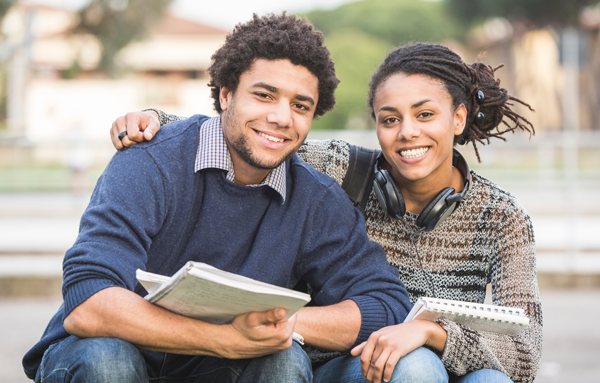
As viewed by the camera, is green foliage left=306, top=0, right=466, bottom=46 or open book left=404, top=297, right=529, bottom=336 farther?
green foliage left=306, top=0, right=466, bottom=46

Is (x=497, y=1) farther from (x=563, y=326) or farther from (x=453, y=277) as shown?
(x=453, y=277)

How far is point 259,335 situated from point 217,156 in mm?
772

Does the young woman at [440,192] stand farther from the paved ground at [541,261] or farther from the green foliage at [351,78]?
the green foliage at [351,78]

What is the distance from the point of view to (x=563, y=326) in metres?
7.06

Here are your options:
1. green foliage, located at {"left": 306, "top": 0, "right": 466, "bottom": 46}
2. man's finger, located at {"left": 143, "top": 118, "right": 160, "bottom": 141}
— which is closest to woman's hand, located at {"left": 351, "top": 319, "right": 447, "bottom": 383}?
man's finger, located at {"left": 143, "top": 118, "right": 160, "bottom": 141}

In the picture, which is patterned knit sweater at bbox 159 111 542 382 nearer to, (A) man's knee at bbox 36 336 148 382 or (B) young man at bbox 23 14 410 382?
(B) young man at bbox 23 14 410 382

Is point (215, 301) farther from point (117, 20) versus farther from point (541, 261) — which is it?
point (117, 20)

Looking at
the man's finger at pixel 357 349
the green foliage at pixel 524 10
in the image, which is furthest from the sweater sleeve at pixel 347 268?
the green foliage at pixel 524 10

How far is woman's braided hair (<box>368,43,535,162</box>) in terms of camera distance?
3.13m

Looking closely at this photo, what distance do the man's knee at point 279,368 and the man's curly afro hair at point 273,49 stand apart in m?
1.13

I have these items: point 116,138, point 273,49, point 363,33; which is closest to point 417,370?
point 273,49

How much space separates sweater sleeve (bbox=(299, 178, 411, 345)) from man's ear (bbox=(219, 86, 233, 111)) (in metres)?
0.55

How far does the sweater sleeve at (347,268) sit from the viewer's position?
2.78m

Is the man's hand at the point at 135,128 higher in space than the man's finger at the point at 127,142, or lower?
higher
